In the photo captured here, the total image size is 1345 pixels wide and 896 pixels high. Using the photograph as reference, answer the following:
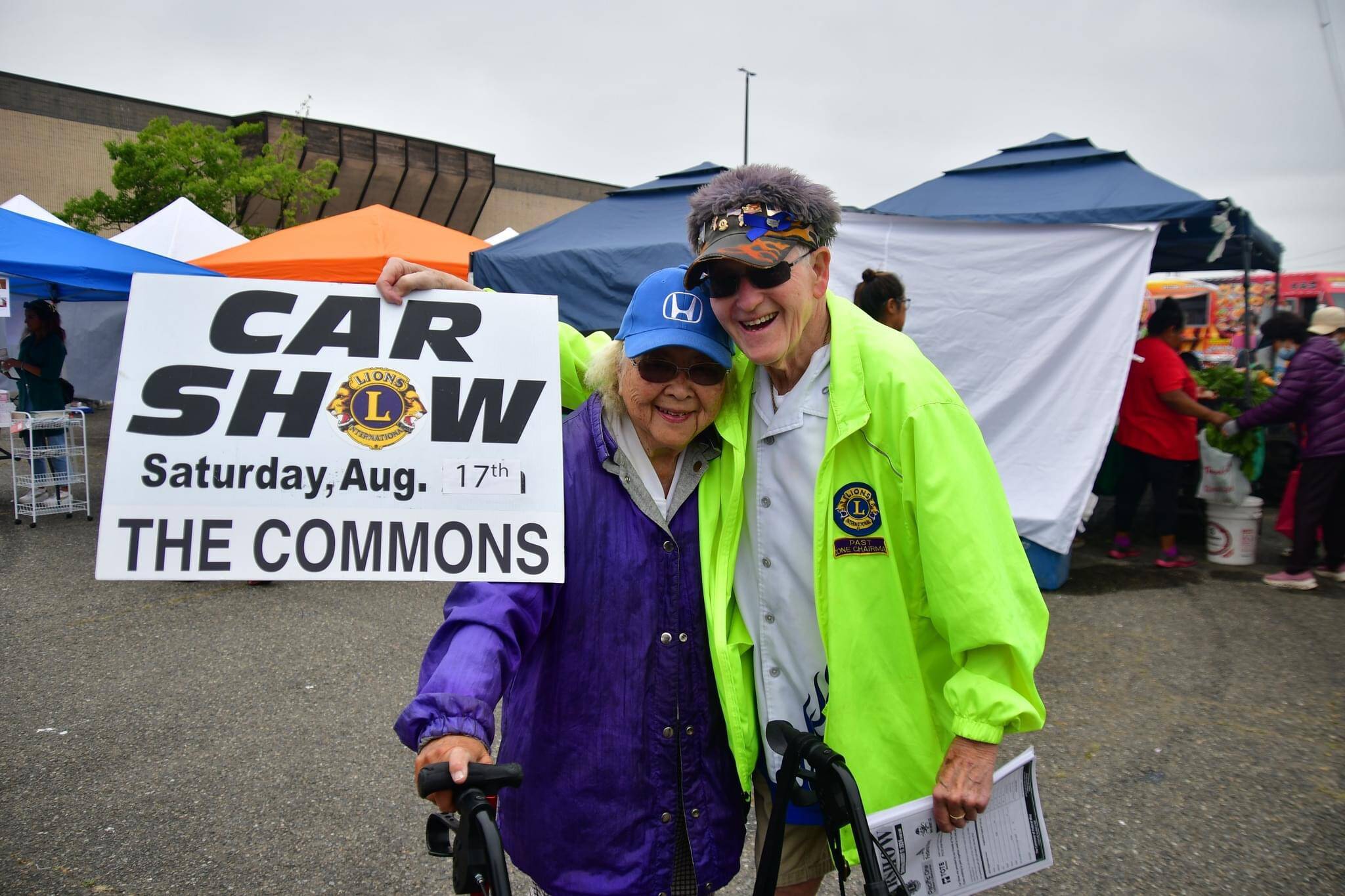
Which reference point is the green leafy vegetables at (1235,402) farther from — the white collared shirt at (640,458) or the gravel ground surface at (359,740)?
the white collared shirt at (640,458)

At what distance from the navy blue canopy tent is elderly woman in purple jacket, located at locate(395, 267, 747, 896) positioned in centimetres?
577

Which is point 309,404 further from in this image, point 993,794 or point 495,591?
point 993,794

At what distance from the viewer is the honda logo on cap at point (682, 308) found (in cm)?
175

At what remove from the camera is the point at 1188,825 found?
3391mm

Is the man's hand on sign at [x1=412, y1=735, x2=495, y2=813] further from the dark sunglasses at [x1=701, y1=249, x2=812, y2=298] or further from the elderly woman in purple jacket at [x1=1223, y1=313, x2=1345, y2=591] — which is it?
the elderly woman in purple jacket at [x1=1223, y1=313, x2=1345, y2=591]

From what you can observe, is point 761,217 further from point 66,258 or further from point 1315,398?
point 66,258

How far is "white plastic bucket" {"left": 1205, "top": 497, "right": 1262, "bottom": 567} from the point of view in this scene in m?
7.09

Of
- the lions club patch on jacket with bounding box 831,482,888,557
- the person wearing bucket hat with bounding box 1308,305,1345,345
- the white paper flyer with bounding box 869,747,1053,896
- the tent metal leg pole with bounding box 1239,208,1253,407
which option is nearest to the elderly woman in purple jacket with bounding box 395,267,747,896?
the lions club patch on jacket with bounding box 831,482,888,557

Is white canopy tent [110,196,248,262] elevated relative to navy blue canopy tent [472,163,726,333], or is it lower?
elevated

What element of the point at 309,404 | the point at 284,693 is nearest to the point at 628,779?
the point at 309,404

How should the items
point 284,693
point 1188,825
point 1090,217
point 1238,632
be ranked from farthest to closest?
point 1090,217 < point 1238,632 < point 284,693 < point 1188,825

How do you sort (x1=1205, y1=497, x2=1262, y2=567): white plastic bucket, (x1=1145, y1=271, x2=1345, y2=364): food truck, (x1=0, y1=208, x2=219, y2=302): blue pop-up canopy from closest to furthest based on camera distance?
(x1=1205, y1=497, x2=1262, y2=567): white plastic bucket, (x1=0, y1=208, x2=219, y2=302): blue pop-up canopy, (x1=1145, y1=271, x2=1345, y2=364): food truck

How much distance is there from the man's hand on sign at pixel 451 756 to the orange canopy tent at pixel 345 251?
286 inches

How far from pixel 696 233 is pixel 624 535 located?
668 mm
